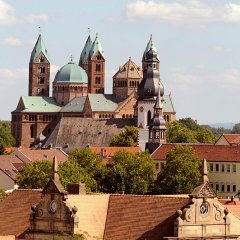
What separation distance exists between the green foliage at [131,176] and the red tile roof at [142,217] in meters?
68.6

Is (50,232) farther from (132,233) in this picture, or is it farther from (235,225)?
(235,225)

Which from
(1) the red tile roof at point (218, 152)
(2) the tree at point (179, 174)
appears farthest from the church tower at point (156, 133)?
(2) the tree at point (179, 174)

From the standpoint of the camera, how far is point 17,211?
209ft

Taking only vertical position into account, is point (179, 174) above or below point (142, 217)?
above

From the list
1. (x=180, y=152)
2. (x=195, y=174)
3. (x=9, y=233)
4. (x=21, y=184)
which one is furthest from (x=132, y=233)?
(x=180, y=152)

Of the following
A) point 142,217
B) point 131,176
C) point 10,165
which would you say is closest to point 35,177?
point 131,176

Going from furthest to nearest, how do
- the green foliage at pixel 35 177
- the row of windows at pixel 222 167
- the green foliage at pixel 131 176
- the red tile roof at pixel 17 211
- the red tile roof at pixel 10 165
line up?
1. the row of windows at pixel 222 167
2. the red tile roof at pixel 10 165
3. the green foliage at pixel 131 176
4. the green foliage at pixel 35 177
5. the red tile roof at pixel 17 211

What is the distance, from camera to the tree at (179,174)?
13038cm

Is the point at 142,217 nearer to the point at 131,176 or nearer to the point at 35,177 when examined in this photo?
the point at 35,177

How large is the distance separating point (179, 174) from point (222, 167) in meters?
17.3

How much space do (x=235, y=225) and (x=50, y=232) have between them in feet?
26.6

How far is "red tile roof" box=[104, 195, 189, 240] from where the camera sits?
5725 cm

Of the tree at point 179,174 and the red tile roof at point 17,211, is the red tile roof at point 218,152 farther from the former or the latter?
the red tile roof at point 17,211

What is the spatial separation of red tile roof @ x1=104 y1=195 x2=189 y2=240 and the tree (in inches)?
2618
